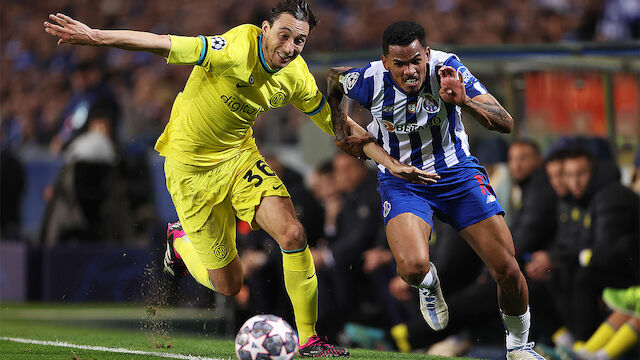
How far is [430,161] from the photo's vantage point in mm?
7254

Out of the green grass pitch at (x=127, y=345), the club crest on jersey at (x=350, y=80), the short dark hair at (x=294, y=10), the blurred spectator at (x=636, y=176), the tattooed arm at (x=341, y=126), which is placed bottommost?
the green grass pitch at (x=127, y=345)

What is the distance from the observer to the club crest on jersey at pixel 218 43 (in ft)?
23.1

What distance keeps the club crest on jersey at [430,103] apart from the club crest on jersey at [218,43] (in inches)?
56.6

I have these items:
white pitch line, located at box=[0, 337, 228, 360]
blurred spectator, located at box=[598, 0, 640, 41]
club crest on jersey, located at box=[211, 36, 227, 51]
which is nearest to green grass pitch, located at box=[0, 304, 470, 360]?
white pitch line, located at box=[0, 337, 228, 360]

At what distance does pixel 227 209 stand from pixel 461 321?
3.61 metres

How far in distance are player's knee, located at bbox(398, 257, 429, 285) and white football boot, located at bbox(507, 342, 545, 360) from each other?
0.86 metres

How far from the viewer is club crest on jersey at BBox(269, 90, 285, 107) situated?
7.43 m

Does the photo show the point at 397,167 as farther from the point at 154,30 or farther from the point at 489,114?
the point at 154,30

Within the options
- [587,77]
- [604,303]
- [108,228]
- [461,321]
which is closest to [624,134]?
[587,77]

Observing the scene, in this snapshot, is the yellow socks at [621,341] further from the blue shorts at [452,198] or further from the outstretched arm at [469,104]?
the outstretched arm at [469,104]

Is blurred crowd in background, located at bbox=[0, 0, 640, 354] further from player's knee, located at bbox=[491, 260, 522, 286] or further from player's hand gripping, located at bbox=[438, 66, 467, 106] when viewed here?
player's hand gripping, located at bbox=[438, 66, 467, 106]

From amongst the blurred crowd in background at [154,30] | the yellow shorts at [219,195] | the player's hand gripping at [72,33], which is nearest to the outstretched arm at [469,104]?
the yellow shorts at [219,195]

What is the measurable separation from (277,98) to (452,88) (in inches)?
56.2

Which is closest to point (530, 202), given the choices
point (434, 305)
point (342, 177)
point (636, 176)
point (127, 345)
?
point (636, 176)
